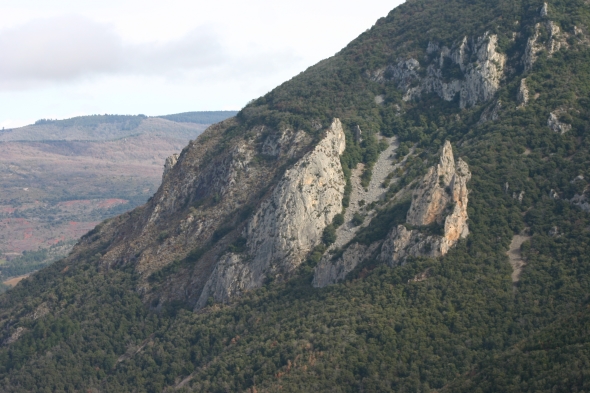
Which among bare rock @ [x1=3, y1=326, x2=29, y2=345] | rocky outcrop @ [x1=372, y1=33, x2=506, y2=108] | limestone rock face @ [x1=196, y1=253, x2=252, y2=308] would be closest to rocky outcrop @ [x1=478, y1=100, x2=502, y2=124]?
rocky outcrop @ [x1=372, y1=33, x2=506, y2=108]

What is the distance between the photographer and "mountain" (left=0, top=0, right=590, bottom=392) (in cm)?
10956

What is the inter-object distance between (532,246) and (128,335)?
6934cm

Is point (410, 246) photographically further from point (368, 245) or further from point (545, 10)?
point (545, 10)

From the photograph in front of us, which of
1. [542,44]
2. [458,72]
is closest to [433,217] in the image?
[458,72]

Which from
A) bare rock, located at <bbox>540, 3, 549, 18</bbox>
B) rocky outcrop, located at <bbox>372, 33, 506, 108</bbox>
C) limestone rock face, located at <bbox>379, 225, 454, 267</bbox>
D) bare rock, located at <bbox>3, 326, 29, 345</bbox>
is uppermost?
bare rock, located at <bbox>540, 3, 549, 18</bbox>

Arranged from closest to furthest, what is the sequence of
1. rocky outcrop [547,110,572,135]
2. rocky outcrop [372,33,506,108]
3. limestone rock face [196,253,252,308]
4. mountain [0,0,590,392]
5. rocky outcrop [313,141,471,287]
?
mountain [0,0,590,392]
rocky outcrop [313,141,471,287]
limestone rock face [196,253,252,308]
rocky outcrop [547,110,572,135]
rocky outcrop [372,33,506,108]

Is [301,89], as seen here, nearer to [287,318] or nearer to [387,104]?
[387,104]

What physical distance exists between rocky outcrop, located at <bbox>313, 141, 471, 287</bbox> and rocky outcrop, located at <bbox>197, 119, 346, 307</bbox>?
8.25 meters

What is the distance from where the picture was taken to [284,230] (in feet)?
456

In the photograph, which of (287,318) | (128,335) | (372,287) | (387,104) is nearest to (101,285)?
(128,335)

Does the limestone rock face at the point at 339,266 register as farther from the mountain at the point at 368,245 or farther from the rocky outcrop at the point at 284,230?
the rocky outcrop at the point at 284,230

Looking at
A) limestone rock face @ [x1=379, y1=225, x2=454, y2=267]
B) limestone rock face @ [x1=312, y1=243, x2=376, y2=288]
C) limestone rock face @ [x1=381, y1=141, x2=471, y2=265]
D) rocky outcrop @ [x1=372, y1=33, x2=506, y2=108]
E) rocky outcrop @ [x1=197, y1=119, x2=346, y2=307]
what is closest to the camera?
limestone rock face @ [x1=379, y1=225, x2=454, y2=267]

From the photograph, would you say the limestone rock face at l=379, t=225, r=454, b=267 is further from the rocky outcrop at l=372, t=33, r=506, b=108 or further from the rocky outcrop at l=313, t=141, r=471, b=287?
the rocky outcrop at l=372, t=33, r=506, b=108

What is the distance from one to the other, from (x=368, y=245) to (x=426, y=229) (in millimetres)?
10477
